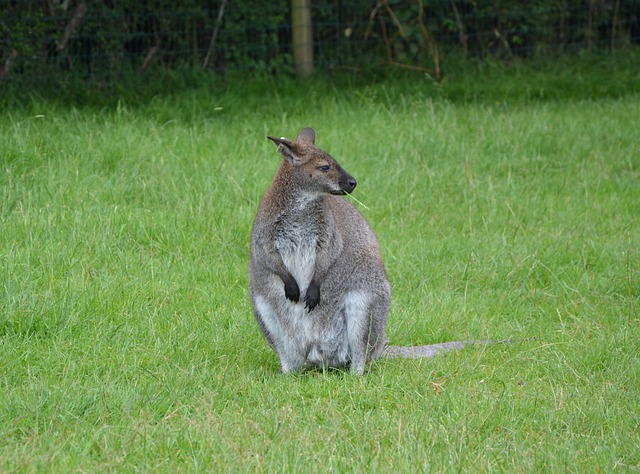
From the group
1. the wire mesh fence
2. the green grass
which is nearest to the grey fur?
the green grass

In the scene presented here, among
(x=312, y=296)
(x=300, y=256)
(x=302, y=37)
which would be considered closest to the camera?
(x=312, y=296)

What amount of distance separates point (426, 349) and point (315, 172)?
1082mm

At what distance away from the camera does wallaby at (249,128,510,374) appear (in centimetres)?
507

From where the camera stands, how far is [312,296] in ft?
16.4

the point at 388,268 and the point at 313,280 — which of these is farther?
the point at 388,268

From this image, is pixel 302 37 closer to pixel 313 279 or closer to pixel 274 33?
pixel 274 33

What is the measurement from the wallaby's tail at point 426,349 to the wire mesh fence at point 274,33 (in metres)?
6.39

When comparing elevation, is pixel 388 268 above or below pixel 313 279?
below

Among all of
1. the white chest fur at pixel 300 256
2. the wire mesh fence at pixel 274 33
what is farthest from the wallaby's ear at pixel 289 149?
the wire mesh fence at pixel 274 33

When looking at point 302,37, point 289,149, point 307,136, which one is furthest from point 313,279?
point 302,37

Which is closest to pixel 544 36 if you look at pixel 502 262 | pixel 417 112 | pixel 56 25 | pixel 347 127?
pixel 417 112

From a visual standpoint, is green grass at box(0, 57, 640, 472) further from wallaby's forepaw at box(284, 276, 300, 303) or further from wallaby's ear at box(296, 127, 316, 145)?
wallaby's ear at box(296, 127, 316, 145)

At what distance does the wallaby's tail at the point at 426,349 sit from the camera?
5.25 m

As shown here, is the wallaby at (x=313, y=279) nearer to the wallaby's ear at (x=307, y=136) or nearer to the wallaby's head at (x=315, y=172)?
the wallaby's head at (x=315, y=172)
